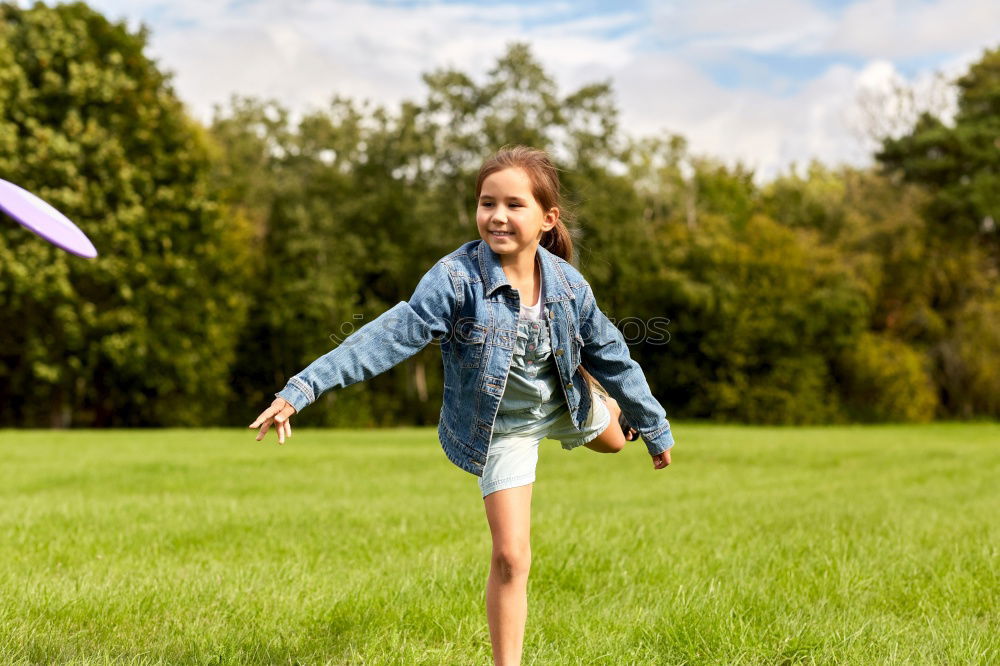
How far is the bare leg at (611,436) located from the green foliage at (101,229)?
84.5 feet

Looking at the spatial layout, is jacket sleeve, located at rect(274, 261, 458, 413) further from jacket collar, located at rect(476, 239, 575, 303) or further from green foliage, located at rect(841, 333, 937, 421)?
green foliage, located at rect(841, 333, 937, 421)

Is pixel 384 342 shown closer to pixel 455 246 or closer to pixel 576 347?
pixel 576 347

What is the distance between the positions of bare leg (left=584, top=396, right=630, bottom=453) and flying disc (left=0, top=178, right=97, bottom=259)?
2.17 metres

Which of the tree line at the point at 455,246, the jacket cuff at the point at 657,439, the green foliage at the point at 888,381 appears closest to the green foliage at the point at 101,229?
the tree line at the point at 455,246

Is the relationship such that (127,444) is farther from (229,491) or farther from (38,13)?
(38,13)

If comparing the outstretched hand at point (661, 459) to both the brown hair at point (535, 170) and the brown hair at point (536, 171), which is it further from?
the brown hair at point (535, 170)

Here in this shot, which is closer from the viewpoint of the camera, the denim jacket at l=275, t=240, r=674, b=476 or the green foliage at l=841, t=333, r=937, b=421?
the denim jacket at l=275, t=240, r=674, b=476

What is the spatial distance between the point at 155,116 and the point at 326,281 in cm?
843

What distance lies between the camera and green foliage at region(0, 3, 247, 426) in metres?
27.7

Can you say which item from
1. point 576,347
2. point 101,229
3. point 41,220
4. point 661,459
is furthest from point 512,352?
point 101,229

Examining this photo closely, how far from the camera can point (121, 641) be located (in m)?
4.23

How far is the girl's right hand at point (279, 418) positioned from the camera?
10.0 feet

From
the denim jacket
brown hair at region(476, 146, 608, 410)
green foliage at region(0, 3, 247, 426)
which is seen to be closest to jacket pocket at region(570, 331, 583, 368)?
the denim jacket

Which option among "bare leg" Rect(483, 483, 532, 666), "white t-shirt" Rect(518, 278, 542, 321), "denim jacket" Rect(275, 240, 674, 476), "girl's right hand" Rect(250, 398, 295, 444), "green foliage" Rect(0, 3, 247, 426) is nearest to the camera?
"girl's right hand" Rect(250, 398, 295, 444)
